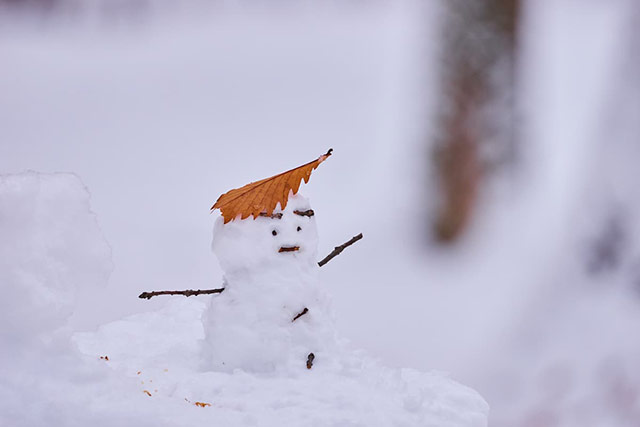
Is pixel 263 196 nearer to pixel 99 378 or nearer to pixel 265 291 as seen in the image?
pixel 265 291

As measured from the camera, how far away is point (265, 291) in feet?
1.71

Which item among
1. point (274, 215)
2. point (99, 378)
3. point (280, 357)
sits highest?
point (274, 215)

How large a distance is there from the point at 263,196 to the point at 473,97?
255 millimetres

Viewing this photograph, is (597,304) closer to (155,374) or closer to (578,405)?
(578,405)

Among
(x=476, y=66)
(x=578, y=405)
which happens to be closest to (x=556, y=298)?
(x=578, y=405)

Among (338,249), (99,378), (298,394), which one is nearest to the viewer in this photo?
(99,378)

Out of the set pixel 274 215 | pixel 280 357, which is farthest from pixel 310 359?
pixel 274 215

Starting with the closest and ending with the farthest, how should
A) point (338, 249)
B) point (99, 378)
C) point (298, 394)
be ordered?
Result: point (99, 378) → point (298, 394) → point (338, 249)

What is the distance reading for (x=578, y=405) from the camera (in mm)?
469

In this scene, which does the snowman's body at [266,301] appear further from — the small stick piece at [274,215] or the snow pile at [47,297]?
the snow pile at [47,297]

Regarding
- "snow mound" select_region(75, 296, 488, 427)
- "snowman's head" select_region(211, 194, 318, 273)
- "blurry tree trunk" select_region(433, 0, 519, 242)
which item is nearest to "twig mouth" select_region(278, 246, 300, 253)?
"snowman's head" select_region(211, 194, 318, 273)

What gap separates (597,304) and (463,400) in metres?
0.20

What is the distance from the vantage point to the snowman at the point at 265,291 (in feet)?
1.68

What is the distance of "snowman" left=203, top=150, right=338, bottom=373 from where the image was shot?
51 cm
